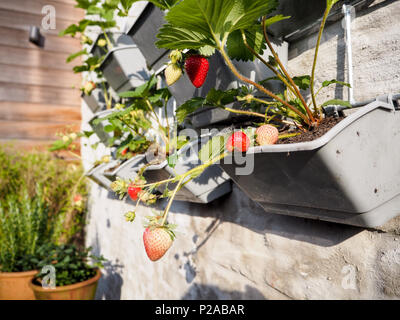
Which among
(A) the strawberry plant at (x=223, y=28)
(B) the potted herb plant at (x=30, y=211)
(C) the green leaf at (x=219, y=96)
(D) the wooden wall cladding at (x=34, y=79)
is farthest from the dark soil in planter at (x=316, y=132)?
(D) the wooden wall cladding at (x=34, y=79)

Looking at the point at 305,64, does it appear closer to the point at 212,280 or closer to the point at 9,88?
the point at 212,280

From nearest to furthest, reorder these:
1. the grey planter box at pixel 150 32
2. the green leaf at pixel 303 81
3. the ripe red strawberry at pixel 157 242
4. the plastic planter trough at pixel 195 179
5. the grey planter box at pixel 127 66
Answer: the ripe red strawberry at pixel 157 242, the green leaf at pixel 303 81, the plastic planter trough at pixel 195 179, the grey planter box at pixel 150 32, the grey planter box at pixel 127 66

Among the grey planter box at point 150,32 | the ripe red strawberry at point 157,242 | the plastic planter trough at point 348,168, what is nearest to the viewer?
the plastic planter trough at point 348,168

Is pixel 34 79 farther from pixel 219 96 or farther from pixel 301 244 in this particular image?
pixel 301 244

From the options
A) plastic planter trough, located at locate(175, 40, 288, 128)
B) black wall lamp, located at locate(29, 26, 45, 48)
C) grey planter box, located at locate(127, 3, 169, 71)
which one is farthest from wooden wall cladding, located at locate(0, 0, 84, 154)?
plastic planter trough, located at locate(175, 40, 288, 128)

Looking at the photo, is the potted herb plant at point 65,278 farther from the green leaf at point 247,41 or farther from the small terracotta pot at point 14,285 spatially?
the green leaf at point 247,41

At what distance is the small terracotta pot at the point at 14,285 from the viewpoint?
2.08 metres

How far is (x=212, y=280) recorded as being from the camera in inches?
46.4

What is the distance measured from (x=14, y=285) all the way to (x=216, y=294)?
1.64 meters

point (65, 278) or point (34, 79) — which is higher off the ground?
point (34, 79)

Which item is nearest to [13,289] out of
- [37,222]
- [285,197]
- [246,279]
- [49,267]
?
[49,267]

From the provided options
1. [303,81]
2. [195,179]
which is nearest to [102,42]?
[195,179]

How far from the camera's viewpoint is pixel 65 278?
6.45 ft

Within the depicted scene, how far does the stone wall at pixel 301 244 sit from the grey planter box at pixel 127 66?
2.33 feet
